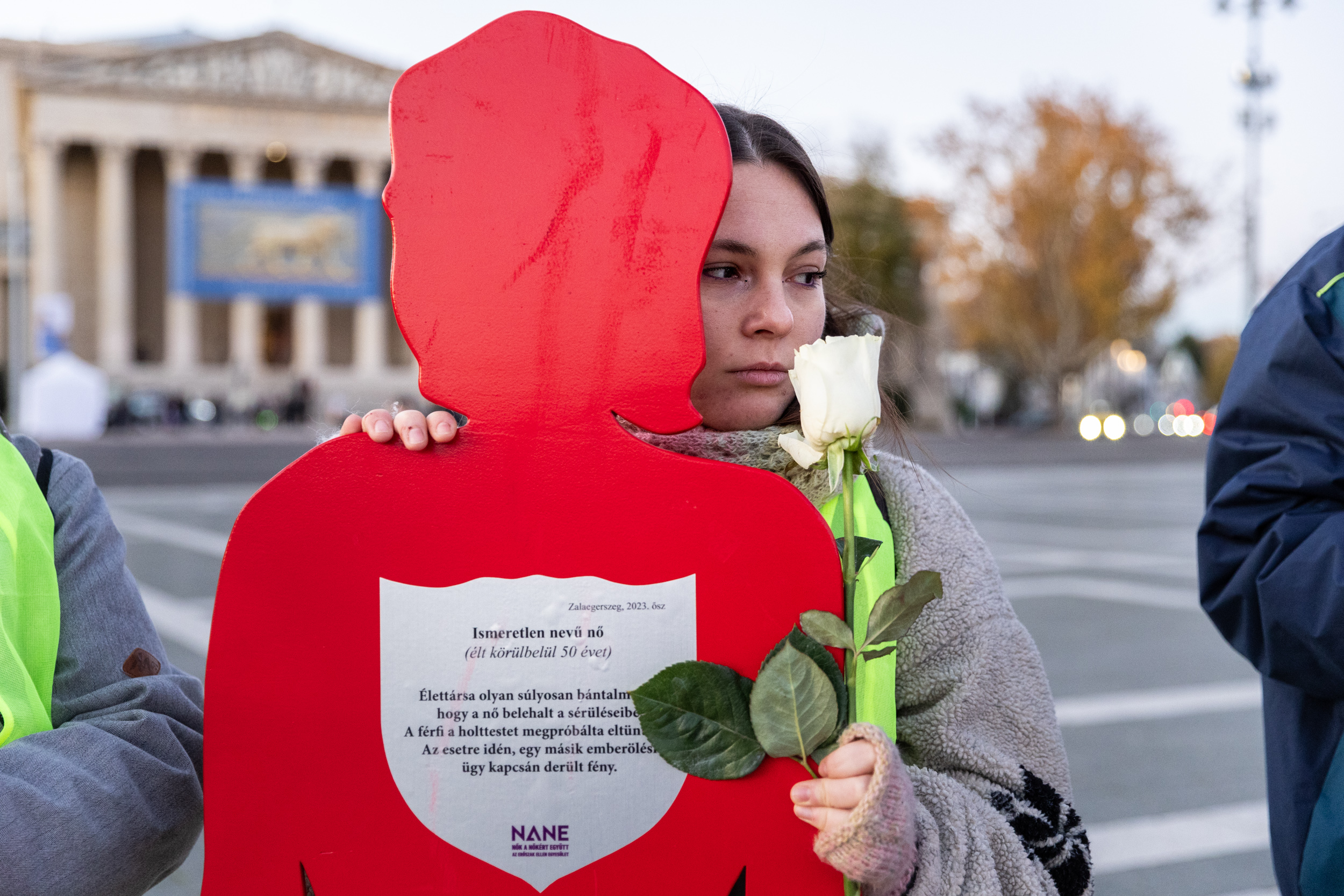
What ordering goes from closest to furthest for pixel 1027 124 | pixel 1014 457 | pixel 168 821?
pixel 168 821
pixel 1014 457
pixel 1027 124

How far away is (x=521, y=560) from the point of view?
1.31 metres

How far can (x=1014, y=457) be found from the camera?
27266 mm

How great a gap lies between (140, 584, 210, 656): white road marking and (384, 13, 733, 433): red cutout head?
592 centimetres

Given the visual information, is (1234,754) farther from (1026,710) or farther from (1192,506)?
(1192,506)

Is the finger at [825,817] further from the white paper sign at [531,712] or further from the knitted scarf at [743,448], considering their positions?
the knitted scarf at [743,448]

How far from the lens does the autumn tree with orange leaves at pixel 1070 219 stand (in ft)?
112

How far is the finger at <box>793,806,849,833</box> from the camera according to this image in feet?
3.98

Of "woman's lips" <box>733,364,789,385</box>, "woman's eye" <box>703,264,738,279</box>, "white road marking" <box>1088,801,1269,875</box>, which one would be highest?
"woman's eye" <box>703,264,738,279</box>

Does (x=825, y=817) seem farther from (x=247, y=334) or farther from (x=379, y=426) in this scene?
(x=247, y=334)

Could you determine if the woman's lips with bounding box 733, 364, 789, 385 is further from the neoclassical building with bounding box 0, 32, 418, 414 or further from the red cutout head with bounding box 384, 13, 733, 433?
the neoclassical building with bounding box 0, 32, 418, 414

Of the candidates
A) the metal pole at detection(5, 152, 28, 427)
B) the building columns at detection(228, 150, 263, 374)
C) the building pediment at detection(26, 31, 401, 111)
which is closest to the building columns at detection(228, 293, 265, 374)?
the building columns at detection(228, 150, 263, 374)

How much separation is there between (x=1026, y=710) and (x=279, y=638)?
89cm

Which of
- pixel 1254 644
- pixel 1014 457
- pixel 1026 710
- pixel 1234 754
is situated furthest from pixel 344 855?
pixel 1014 457

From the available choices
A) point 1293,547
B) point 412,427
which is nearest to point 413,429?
point 412,427
